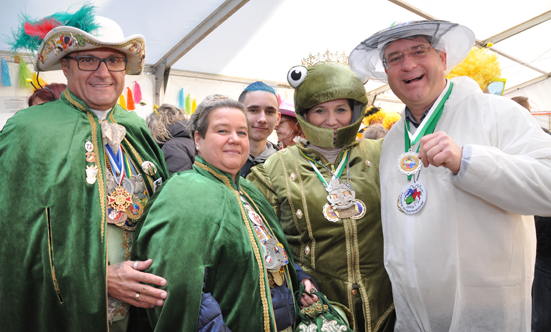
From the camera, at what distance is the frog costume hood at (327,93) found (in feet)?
8.20

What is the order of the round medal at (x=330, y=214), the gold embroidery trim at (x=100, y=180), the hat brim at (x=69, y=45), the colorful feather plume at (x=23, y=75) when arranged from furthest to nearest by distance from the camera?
the colorful feather plume at (x=23, y=75)
the round medal at (x=330, y=214)
the hat brim at (x=69, y=45)
the gold embroidery trim at (x=100, y=180)

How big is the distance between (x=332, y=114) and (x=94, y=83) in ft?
4.61

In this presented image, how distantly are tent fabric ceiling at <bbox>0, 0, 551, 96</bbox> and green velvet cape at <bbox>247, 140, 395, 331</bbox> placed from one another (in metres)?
4.20

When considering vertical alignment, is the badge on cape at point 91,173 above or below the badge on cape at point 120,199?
above

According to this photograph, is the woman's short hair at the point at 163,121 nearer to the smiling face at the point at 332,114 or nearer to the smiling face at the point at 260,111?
the smiling face at the point at 260,111

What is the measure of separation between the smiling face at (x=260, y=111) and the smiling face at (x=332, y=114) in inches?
30.1

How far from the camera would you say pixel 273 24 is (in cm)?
675

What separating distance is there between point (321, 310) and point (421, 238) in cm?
63

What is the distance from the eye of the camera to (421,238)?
196 centimetres

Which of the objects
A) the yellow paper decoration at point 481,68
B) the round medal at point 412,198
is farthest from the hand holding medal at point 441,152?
the yellow paper decoration at point 481,68

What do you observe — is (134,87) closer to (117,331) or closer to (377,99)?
(117,331)

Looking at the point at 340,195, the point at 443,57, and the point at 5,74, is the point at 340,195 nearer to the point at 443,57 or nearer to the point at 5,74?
the point at 443,57

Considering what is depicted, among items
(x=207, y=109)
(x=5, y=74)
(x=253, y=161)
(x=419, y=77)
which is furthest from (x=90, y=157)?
(x=5, y=74)

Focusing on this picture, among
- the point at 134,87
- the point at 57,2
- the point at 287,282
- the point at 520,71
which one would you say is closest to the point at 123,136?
the point at 287,282
